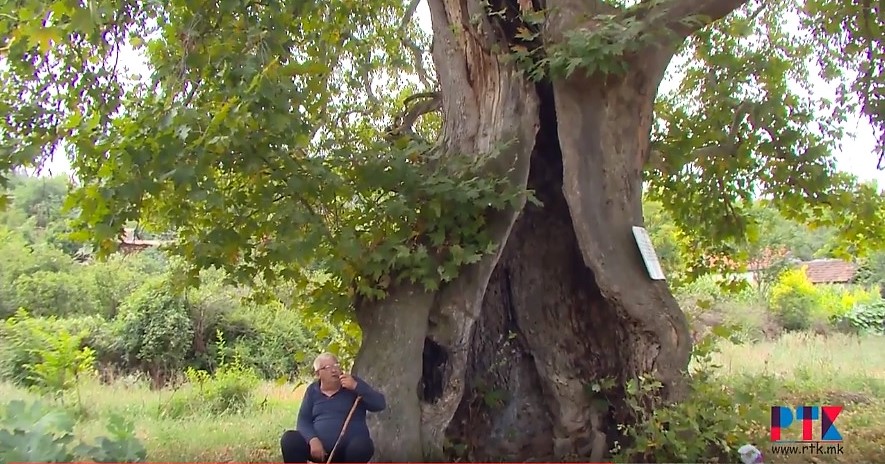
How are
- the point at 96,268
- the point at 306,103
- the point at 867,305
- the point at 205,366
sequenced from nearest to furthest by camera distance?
the point at 306,103 < the point at 205,366 < the point at 96,268 < the point at 867,305

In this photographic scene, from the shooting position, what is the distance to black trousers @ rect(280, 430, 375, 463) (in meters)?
4.71

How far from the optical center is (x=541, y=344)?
21.2 feet

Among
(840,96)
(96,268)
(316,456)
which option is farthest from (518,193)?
(96,268)

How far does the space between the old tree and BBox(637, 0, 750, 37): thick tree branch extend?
0.9 inches

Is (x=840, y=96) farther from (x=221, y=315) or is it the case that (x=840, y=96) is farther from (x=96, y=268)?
(x=96, y=268)

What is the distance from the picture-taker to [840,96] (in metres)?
7.22

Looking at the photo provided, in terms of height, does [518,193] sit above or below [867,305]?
above

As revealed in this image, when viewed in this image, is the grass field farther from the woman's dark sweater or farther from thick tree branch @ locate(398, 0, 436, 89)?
thick tree branch @ locate(398, 0, 436, 89)

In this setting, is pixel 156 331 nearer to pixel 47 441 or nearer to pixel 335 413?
pixel 335 413

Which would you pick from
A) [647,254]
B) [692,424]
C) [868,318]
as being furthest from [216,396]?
[868,318]

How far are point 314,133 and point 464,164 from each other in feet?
3.69

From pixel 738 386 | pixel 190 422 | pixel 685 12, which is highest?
pixel 685 12

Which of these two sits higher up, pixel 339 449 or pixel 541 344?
pixel 541 344

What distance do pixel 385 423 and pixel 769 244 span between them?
15.2 meters
